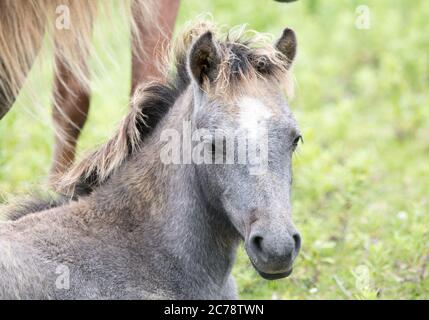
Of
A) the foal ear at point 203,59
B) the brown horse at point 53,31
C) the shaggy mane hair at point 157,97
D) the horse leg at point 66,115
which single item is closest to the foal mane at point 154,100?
the shaggy mane hair at point 157,97

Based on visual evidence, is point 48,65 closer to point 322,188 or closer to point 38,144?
point 322,188

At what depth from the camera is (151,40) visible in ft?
17.7

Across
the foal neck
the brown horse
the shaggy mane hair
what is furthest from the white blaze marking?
the brown horse

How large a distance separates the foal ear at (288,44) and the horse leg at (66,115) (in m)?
1.42

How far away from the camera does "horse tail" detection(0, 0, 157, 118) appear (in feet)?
14.6

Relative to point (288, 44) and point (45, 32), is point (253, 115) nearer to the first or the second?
point (288, 44)

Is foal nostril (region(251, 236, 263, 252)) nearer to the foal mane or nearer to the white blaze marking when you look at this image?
the white blaze marking

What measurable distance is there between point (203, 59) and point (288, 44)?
1.69ft

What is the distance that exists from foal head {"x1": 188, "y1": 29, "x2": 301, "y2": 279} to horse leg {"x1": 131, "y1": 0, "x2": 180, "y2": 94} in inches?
34.5

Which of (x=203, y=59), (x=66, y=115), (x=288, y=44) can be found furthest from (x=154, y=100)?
(x=66, y=115)

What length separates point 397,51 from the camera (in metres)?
10.2

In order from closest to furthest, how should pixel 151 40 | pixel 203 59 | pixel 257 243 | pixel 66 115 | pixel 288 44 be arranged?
pixel 257 243 → pixel 203 59 → pixel 288 44 → pixel 151 40 → pixel 66 115

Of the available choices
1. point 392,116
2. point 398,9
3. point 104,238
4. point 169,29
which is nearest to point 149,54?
point 169,29
